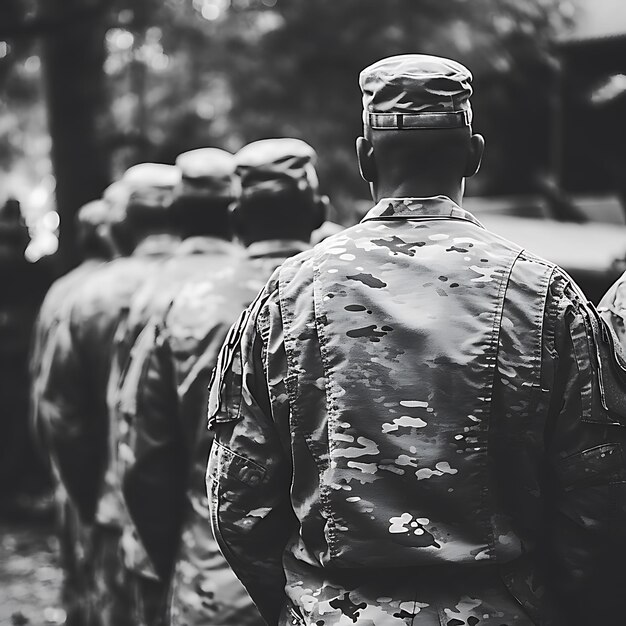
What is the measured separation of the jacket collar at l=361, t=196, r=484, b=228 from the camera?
275 centimetres

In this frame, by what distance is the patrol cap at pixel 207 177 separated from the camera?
184 inches

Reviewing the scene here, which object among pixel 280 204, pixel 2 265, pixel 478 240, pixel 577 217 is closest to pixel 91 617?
pixel 280 204

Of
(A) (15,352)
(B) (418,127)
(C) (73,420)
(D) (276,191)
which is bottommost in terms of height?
(A) (15,352)

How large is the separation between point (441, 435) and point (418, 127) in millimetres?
703

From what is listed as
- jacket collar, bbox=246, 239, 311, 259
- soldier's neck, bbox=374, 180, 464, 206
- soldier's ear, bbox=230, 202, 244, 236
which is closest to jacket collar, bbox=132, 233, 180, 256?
soldier's ear, bbox=230, 202, 244, 236

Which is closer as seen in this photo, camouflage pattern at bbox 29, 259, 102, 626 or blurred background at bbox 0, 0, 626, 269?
camouflage pattern at bbox 29, 259, 102, 626

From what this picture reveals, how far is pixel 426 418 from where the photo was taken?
102 inches

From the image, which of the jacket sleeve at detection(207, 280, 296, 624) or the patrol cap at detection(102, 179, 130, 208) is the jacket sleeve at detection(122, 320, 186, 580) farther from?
the patrol cap at detection(102, 179, 130, 208)

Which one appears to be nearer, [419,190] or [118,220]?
[419,190]

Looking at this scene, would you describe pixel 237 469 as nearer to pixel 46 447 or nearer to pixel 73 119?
pixel 46 447

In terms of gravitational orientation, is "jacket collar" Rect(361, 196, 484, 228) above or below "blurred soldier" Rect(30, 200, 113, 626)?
above

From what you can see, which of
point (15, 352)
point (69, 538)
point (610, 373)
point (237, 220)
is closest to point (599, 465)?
point (610, 373)

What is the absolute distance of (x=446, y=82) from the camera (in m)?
2.72

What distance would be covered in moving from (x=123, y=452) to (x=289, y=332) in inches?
71.7
